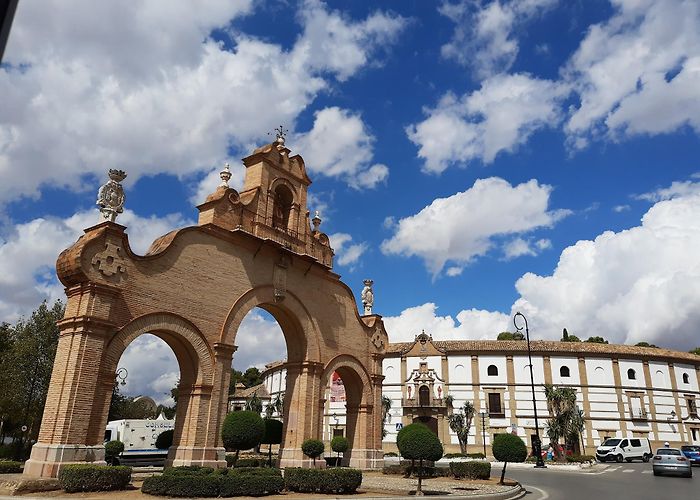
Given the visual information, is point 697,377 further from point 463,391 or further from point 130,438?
point 130,438

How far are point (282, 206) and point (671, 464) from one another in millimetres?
22150

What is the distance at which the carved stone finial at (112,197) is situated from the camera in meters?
17.0

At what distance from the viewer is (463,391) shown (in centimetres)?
4912

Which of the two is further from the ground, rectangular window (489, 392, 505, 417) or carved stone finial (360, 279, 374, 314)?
carved stone finial (360, 279, 374, 314)

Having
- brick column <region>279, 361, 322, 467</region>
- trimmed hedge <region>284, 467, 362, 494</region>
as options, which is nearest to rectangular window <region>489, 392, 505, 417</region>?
brick column <region>279, 361, 322, 467</region>

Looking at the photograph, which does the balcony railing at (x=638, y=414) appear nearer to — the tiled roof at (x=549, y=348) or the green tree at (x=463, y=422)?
the tiled roof at (x=549, y=348)

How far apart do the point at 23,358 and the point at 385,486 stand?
2252cm

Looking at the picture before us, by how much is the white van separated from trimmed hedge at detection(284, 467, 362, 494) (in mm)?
28934

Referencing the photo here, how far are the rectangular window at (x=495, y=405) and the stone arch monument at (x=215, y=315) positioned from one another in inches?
962

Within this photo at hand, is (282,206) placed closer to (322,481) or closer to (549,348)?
(322,481)

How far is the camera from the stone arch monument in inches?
611

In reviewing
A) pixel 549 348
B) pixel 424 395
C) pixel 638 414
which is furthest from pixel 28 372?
pixel 638 414

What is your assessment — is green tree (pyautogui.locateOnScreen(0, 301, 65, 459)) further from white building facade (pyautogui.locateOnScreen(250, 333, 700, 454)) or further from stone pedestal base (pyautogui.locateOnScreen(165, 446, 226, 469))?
white building facade (pyautogui.locateOnScreen(250, 333, 700, 454))

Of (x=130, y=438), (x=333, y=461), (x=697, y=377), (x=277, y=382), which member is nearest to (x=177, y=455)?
(x=333, y=461)
